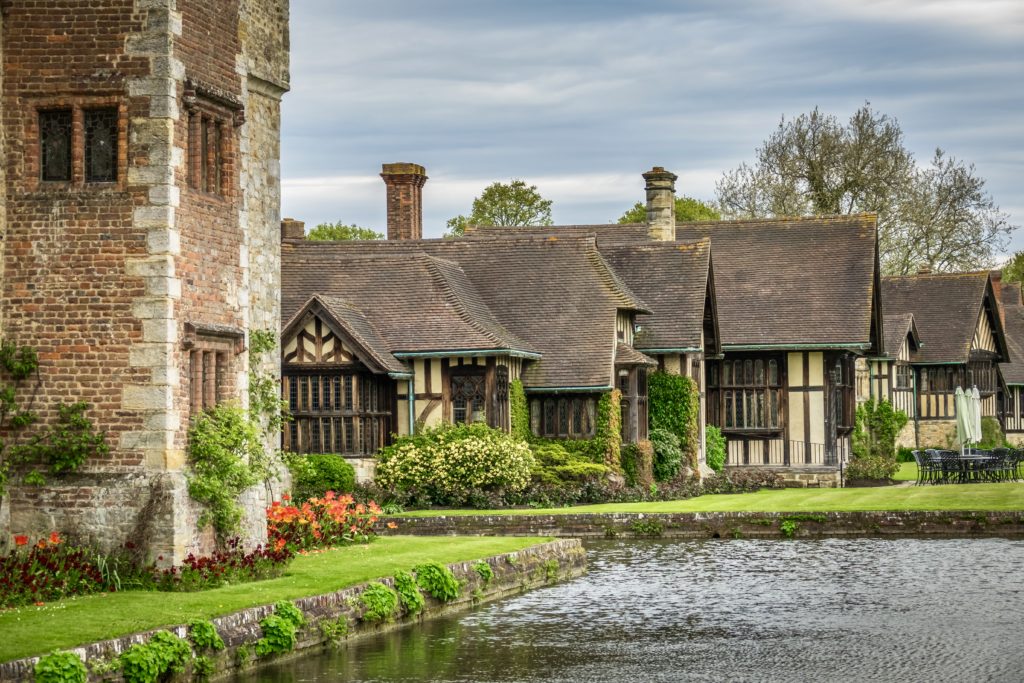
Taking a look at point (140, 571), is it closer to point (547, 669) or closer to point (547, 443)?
point (547, 669)

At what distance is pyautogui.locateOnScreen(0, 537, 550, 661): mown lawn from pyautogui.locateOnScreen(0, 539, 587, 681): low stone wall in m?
0.15

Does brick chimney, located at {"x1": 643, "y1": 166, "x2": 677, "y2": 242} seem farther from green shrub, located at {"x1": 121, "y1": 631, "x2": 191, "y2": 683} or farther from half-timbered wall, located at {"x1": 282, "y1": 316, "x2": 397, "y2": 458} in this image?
green shrub, located at {"x1": 121, "y1": 631, "x2": 191, "y2": 683}

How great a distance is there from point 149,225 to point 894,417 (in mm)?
34789

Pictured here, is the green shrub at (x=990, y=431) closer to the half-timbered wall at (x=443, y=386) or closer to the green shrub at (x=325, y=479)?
the half-timbered wall at (x=443, y=386)

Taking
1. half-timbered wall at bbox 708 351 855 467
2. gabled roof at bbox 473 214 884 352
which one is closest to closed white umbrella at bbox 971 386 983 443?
gabled roof at bbox 473 214 884 352

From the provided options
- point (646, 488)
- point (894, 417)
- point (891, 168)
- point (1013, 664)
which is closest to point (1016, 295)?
point (891, 168)

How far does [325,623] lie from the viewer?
1590cm

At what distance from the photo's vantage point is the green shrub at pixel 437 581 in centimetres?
1834

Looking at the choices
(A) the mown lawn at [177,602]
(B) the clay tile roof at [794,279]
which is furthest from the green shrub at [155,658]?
(B) the clay tile roof at [794,279]

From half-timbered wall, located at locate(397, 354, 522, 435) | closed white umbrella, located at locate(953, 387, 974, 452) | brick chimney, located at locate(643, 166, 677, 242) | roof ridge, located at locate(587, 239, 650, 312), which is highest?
brick chimney, located at locate(643, 166, 677, 242)

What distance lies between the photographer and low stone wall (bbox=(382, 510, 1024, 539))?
87.2 ft

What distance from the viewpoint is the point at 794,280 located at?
42156 mm

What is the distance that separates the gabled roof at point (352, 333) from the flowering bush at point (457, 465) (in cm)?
166

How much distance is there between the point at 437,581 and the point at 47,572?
468 centimetres
